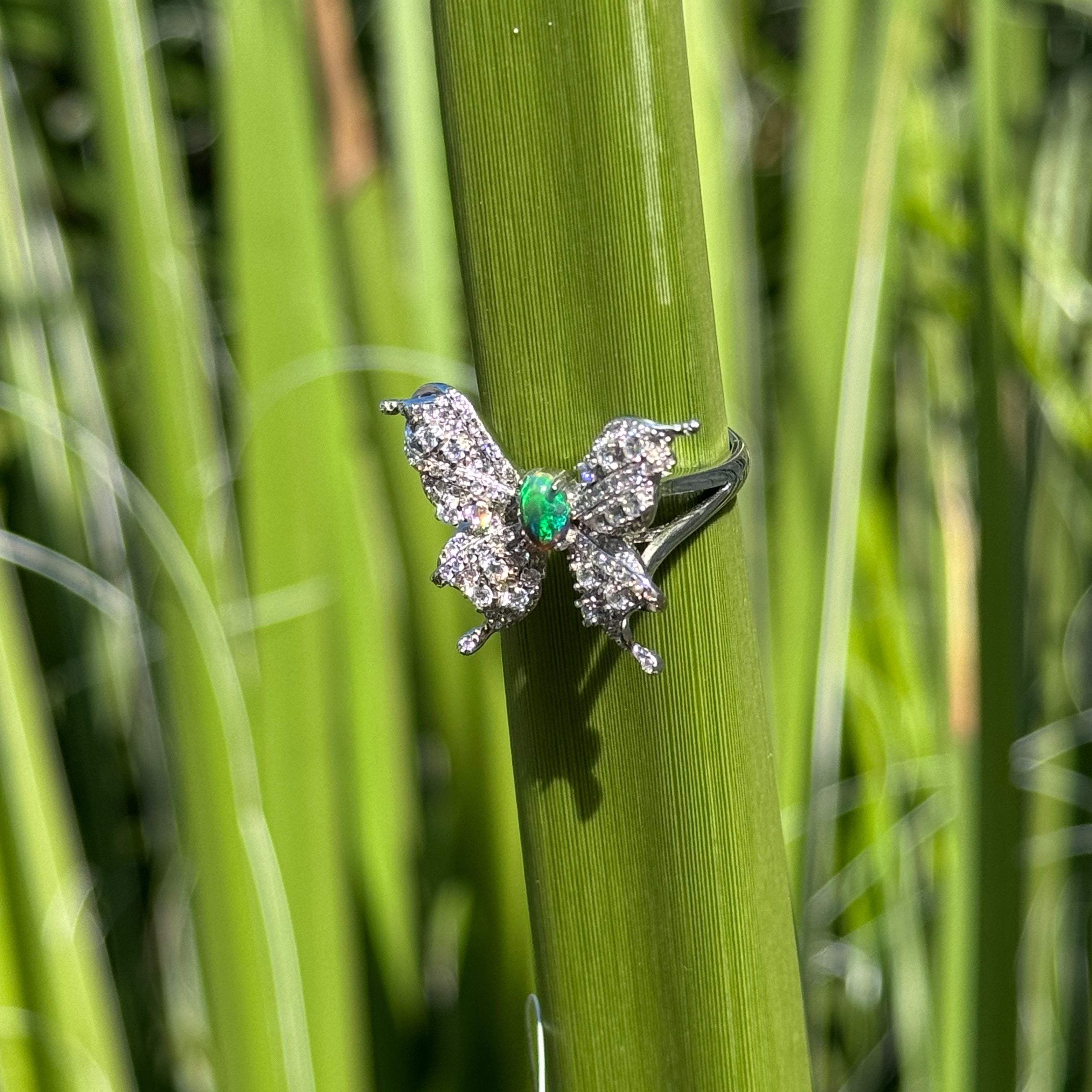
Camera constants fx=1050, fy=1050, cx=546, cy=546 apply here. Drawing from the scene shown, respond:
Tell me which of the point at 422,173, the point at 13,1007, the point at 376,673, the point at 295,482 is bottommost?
the point at 13,1007

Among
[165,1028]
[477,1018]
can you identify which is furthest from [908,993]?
[165,1028]

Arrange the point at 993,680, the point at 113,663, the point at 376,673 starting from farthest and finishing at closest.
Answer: the point at 113,663
the point at 376,673
the point at 993,680

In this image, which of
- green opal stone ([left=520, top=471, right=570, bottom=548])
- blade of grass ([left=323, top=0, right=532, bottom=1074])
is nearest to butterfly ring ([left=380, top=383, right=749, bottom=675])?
green opal stone ([left=520, top=471, right=570, bottom=548])

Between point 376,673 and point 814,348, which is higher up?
point 814,348

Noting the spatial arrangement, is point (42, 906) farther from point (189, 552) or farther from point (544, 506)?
point (544, 506)

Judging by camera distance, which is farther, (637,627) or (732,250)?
(732,250)

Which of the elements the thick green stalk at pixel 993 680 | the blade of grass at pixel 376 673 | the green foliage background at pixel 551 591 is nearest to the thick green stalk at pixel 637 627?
the green foliage background at pixel 551 591

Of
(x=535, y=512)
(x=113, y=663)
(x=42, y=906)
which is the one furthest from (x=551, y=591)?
(x=113, y=663)

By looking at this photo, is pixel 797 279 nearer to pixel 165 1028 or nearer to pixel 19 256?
pixel 19 256

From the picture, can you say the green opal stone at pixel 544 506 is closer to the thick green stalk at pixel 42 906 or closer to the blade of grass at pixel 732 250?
the blade of grass at pixel 732 250
